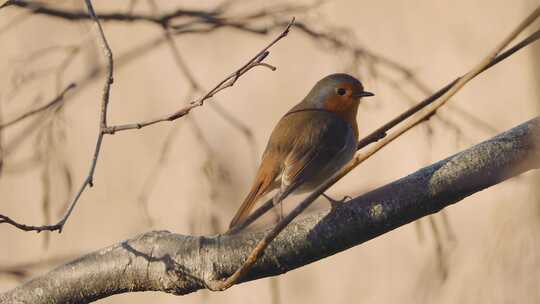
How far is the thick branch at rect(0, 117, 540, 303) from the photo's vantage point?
4.07 feet

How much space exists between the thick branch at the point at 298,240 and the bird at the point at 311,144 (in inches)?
16.4

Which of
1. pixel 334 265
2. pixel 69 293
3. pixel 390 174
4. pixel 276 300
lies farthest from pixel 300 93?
pixel 69 293

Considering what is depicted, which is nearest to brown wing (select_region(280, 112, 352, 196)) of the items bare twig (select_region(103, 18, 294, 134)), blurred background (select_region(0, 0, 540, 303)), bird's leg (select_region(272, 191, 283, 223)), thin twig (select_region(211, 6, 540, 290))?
bird's leg (select_region(272, 191, 283, 223))

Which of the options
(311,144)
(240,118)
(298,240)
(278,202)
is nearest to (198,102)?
(298,240)

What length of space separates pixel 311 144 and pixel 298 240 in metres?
0.73

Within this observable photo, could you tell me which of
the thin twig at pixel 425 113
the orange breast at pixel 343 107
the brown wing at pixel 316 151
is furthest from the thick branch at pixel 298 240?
the orange breast at pixel 343 107

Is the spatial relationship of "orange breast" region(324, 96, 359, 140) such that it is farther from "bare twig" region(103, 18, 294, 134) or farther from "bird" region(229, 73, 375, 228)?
"bare twig" region(103, 18, 294, 134)

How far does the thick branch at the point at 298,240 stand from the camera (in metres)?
1.24

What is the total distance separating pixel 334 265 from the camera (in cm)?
288

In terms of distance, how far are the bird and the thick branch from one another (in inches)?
16.4

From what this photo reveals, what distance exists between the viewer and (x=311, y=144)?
1988 millimetres

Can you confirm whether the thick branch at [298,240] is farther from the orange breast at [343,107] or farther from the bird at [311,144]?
the orange breast at [343,107]

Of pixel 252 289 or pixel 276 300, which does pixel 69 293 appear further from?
pixel 252 289

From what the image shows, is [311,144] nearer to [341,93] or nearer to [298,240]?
[341,93]
